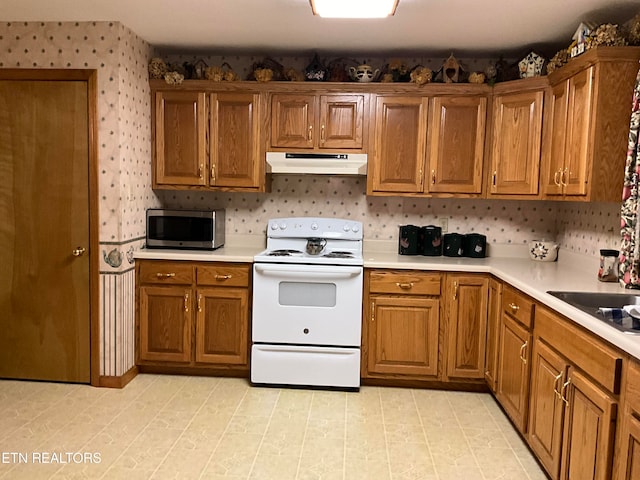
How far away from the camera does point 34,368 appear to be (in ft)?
10.8

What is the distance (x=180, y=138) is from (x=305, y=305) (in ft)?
4.87

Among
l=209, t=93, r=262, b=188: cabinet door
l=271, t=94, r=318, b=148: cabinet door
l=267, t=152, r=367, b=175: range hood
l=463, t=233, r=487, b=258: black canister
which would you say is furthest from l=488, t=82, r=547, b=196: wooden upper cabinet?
l=209, t=93, r=262, b=188: cabinet door

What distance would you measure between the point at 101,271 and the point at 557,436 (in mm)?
2705

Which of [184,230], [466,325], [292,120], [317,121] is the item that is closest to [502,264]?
[466,325]

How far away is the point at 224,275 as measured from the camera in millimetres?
3340

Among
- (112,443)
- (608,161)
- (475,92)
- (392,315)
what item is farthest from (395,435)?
(475,92)

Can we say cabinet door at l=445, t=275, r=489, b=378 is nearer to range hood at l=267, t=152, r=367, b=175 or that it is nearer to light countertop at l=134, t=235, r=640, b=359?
light countertop at l=134, t=235, r=640, b=359

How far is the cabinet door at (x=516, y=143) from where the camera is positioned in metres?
3.23

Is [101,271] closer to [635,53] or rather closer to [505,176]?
[505,176]

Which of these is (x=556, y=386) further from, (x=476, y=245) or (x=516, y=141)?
(x=516, y=141)

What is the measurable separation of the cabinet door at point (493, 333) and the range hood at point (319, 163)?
1172mm

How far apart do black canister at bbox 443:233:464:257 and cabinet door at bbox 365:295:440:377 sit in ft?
1.65

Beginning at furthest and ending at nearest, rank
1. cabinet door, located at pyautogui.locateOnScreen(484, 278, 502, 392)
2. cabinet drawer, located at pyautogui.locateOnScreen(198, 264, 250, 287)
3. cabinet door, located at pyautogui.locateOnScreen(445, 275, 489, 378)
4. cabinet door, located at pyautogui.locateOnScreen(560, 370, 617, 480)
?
cabinet drawer, located at pyautogui.locateOnScreen(198, 264, 250, 287), cabinet door, located at pyautogui.locateOnScreen(445, 275, 489, 378), cabinet door, located at pyautogui.locateOnScreen(484, 278, 502, 392), cabinet door, located at pyautogui.locateOnScreen(560, 370, 617, 480)

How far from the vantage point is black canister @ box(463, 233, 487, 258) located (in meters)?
3.58
